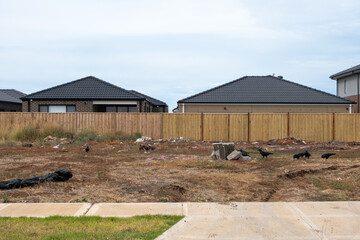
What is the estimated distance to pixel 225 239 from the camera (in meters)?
5.34

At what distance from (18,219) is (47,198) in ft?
5.67

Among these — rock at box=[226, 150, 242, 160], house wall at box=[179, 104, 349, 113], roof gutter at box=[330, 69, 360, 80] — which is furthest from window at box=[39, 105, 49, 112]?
roof gutter at box=[330, 69, 360, 80]

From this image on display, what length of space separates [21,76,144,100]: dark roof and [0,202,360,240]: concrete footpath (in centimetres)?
2521

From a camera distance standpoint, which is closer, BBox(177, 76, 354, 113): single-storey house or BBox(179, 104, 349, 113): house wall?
BBox(177, 76, 354, 113): single-storey house

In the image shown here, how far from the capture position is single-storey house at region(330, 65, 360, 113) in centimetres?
3603

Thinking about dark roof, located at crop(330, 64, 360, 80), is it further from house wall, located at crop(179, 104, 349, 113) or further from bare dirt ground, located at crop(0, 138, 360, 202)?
bare dirt ground, located at crop(0, 138, 360, 202)

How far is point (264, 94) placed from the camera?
3231 cm

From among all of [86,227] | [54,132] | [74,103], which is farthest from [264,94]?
[86,227]

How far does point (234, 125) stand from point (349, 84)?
57.5 ft

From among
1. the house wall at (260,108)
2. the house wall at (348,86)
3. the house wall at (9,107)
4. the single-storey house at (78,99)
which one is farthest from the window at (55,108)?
the house wall at (348,86)

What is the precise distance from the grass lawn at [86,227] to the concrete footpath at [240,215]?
25cm

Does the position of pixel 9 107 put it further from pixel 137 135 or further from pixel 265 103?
pixel 265 103

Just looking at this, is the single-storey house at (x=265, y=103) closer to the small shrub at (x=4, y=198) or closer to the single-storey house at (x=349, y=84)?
the single-storey house at (x=349, y=84)

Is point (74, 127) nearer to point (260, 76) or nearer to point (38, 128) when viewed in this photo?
point (38, 128)
